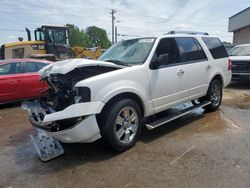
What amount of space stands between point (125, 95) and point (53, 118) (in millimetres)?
1246

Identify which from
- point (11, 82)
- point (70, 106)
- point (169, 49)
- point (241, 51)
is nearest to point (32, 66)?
point (11, 82)

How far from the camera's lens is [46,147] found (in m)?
4.21

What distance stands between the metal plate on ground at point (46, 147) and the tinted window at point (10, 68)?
3.63 metres

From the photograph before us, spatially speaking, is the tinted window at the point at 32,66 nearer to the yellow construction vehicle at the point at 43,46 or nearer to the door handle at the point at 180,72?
the door handle at the point at 180,72

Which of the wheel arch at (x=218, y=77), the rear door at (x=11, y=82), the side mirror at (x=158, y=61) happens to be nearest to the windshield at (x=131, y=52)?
the side mirror at (x=158, y=61)

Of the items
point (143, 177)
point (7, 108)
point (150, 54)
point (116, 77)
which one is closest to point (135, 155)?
point (143, 177)

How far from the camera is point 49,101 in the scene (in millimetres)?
4633

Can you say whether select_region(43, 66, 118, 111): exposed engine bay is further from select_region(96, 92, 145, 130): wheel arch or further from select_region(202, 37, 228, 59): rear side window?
select_region(202, 37, 228, 59): rear side window

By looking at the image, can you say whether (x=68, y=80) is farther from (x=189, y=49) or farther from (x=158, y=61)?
(x=189, y=49)

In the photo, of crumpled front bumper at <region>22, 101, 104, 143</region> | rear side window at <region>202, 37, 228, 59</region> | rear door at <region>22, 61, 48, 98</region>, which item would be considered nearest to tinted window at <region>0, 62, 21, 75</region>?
rear door at <region>22, 61, 48, 98</region>

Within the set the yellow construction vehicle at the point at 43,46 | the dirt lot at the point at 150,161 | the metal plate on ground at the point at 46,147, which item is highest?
the yellow construction vehicle at the point at 43,46

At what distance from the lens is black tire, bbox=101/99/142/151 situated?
378 centimetres

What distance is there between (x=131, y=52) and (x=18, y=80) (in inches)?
171

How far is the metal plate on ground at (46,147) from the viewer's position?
13.0 feet
